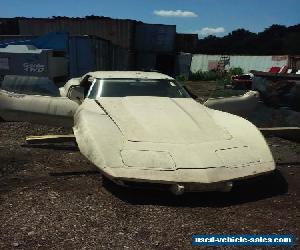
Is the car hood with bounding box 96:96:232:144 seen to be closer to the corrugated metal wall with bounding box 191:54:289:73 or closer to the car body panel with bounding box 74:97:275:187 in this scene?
the car body panel with bounding box 74:97:275:187

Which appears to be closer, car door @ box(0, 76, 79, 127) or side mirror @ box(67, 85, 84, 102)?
car door @ box(0, 76, 79, 127)

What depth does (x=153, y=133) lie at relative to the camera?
4.94 meters

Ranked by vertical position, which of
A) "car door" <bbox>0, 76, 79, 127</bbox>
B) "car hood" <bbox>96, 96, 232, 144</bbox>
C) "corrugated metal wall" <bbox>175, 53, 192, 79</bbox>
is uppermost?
"car hood" <bbox>96, 96, 232, 144</bbox>

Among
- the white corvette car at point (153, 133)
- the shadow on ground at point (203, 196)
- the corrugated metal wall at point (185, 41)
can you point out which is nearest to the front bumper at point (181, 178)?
the white corvette car at point (153, 133)

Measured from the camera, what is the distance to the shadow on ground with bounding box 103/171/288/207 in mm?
4359

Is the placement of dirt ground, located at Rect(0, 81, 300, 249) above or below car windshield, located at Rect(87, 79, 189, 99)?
below

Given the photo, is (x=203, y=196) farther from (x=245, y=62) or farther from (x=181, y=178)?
(x=245, y=62)

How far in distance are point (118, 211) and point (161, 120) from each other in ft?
5.21

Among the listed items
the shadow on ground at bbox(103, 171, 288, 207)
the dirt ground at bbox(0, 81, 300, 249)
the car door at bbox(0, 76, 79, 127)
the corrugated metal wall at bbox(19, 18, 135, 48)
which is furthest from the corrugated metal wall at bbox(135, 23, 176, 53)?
the shadow on ground at bbox(103, 171, 288, 207)

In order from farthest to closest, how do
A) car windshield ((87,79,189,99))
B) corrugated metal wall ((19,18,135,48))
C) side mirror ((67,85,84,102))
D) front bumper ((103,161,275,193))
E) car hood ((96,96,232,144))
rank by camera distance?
corrugated metal wall ((19,18,135,48)), side mirror ((67,85,84,102)), car windshield ((87,79,189,99)), car hood ((96,96,232,144)), front bumper ((103,161,275,193))

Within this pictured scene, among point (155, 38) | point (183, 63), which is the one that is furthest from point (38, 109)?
point (183, 63)

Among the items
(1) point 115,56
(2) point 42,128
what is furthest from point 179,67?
(2) point 42,128

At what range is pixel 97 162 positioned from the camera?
455 centimetres

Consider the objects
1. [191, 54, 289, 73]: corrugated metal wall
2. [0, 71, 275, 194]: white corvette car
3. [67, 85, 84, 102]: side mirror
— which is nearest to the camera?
[0, 71, 275, 194]: white corvette car
